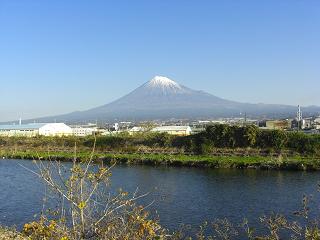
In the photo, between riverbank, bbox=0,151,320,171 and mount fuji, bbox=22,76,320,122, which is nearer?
riverbank, bbox=0,151,320,171

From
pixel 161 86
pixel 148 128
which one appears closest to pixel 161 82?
pixel 161 86

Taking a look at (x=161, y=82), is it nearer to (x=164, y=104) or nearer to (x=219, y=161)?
(x=164, y=104)

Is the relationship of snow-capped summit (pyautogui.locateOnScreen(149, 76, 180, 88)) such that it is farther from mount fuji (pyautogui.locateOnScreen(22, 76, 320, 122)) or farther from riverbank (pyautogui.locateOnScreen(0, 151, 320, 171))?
riverbank (pyautogui.locateOnScreen(0, 151, 320, 171))

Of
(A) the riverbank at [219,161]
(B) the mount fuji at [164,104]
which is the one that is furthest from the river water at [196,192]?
(B) the mount fuji at [164,104]

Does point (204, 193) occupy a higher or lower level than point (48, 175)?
lower

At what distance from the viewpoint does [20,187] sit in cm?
1645

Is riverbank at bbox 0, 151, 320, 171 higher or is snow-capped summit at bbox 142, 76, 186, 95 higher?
snow-capped summit at bbox 142, 76, 186, 95

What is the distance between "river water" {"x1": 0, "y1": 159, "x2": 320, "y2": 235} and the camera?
11664 mm

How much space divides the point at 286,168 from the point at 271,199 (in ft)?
22.3

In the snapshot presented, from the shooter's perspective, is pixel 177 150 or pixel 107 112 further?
pixel 107 112

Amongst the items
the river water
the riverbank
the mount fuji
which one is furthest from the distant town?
the mount fuji

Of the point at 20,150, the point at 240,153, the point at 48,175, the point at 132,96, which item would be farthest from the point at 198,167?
the point at 132,96

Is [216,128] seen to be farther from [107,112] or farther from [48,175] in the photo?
[107,112]

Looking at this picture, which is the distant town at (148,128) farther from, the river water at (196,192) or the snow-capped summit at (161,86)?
the snow-capped summit at (161,86)
